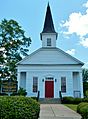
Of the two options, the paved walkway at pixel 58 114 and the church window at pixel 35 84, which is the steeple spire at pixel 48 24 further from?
the paved walkway at pixel 58 114

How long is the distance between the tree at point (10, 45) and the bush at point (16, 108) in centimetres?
2580

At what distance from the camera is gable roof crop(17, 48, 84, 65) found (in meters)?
29.0

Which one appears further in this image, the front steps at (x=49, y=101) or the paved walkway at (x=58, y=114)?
the front steps at (x=49, y=101)

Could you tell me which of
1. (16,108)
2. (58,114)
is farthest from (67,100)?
(16,108)

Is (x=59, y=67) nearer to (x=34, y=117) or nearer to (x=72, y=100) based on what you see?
(x=72, y=100)

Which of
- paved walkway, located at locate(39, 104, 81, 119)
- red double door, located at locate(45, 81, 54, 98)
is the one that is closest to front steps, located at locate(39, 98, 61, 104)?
red double door, located at locate(45, 81, 54, 98)

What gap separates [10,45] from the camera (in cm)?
3494

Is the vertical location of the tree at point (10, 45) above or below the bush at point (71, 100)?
above

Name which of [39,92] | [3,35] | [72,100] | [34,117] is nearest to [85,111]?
[34,117]

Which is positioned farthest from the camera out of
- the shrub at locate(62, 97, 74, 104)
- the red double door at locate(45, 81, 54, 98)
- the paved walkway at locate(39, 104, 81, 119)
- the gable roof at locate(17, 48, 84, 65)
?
the gable roof at locate(17, 48, 84, 65)

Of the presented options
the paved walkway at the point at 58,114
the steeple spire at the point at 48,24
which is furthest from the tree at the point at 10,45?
the paved walkway at the point at 58,114

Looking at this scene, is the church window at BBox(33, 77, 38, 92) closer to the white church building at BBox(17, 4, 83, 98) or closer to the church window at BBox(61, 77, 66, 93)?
the white church building at BBox(17, 4, 83, 98)

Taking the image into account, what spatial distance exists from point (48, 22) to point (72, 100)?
13.8m

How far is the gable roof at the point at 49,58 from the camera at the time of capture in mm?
28953
